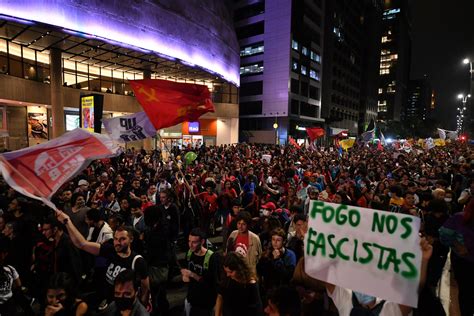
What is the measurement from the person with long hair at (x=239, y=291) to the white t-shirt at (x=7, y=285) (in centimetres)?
261

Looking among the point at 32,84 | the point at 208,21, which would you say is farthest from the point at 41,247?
the point at 208,21

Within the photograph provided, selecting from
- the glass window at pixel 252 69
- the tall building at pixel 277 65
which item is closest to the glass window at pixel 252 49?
the tall building at pixel 277 65

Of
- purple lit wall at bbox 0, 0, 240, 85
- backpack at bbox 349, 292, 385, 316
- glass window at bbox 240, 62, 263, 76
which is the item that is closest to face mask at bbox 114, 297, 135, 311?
backpack at bbox 349, 292, 385, 316

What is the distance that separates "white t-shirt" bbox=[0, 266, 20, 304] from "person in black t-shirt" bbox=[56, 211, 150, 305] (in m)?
0.76

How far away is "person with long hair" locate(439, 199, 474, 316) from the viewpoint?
3746mm

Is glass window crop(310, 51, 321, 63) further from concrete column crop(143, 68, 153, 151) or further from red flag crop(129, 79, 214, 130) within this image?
red flag crop(129, 79, 214, 130)

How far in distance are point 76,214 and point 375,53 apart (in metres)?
106

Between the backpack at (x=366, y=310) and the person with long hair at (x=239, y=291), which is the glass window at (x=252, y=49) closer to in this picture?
the person with long hair at (x=239, y=291)

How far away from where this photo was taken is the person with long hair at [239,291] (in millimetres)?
3068

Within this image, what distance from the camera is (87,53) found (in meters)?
23.5

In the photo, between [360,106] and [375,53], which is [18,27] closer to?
[360,106]

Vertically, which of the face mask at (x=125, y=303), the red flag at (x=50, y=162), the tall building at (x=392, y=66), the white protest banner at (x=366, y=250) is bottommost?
the face mask at (x=125, y=303)

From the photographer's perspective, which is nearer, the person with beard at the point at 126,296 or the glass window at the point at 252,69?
the person with beard at the point at 126,296

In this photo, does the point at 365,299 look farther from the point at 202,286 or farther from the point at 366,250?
the point at 202,286
